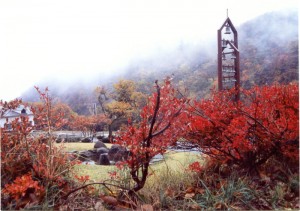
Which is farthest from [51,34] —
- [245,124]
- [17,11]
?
[245,124]

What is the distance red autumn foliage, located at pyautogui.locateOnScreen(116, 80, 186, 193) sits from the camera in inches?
134

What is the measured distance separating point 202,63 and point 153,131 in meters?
1.09

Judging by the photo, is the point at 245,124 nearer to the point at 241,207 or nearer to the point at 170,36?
the point at 241,207

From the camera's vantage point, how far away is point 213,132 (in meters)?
3.90

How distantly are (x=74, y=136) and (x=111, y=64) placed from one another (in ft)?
3.04

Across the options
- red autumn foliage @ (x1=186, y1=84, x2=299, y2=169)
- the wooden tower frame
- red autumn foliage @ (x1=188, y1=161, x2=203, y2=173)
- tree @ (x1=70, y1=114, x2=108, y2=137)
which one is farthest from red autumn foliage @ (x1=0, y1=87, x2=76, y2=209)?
the wooden tower frame

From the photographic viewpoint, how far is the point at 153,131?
3.54m

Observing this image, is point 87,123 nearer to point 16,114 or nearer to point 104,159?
point 104,159

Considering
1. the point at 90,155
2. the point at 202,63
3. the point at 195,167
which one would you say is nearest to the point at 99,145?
the point at 90,155

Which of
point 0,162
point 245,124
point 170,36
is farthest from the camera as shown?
point 170,36

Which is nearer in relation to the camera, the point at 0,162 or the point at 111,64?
the point at 0,162

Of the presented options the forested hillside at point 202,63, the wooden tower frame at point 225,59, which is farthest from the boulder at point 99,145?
the wooden tower frame at point 225,59

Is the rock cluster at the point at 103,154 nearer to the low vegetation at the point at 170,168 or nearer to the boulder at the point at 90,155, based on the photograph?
the boulder at the point at 90,155

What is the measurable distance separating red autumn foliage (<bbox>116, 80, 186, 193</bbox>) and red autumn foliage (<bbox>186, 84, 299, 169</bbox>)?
0.35 metres
